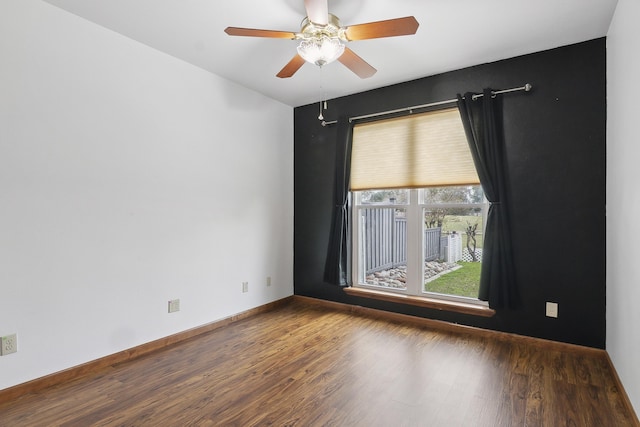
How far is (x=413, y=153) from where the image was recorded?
12.1 feet

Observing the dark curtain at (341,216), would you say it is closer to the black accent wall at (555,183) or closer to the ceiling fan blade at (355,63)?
the black accent wall at (555,183)

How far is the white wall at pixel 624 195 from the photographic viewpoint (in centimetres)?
196

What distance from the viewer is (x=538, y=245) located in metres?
3.05

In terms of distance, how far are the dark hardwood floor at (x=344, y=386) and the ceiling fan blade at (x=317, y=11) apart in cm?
239

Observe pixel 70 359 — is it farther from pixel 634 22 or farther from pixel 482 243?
pixel 634 22

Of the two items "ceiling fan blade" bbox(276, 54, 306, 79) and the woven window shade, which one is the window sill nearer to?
the woven window shade

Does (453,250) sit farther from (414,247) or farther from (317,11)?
(317,11)

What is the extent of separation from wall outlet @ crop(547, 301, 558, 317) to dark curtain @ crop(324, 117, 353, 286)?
2.04m

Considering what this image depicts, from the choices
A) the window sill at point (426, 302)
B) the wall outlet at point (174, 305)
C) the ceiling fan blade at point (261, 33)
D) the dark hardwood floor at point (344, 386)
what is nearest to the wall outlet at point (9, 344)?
the dark hardwood floor at point (344, 386)

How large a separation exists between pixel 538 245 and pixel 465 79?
68.1 inches

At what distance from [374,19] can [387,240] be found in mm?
2383

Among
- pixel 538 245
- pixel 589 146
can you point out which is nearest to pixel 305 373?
pixel 538 245

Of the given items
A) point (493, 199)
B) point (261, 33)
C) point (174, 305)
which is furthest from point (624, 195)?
point (174, 305)

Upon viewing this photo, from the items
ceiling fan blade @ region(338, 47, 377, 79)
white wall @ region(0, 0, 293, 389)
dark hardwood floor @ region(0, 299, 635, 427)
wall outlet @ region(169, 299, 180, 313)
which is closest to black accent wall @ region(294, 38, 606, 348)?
dark hardwood floor @ region(0, 299, 635, 427)
